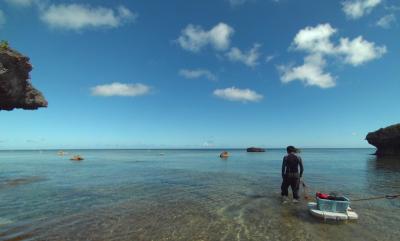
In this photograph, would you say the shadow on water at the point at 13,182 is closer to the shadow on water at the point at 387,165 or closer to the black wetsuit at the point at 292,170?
the black wetsuit at the point at 292,170

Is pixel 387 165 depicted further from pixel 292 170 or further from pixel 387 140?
pixel 292 170

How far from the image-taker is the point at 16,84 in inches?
655

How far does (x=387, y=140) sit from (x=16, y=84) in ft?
268

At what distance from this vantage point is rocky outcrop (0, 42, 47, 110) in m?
14.6

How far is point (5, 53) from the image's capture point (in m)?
14.3

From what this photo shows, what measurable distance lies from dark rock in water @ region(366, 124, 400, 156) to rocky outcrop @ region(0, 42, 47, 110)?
3042 inches

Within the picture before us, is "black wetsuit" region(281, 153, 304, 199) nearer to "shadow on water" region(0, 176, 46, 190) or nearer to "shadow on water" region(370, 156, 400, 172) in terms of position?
"shadow on water" region(0, 176, 46, 190)

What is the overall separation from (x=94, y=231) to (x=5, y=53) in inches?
418

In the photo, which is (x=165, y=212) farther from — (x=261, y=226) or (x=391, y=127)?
(x=391, y=127)

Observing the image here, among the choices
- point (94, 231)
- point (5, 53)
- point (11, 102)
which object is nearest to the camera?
point (94, 231)

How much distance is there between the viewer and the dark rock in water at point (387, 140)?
69688 mm

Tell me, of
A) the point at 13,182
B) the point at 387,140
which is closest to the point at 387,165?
the point at 387,140

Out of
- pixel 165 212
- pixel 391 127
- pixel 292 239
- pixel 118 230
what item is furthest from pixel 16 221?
pixel 391 127

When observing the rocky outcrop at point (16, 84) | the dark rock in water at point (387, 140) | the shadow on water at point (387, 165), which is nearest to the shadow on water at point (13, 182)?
the rocky outcrop at point (16, 84)
